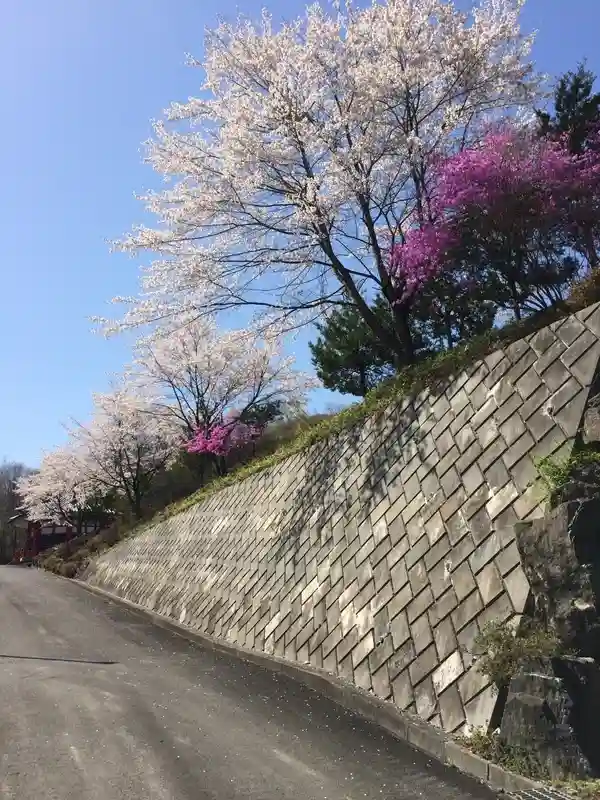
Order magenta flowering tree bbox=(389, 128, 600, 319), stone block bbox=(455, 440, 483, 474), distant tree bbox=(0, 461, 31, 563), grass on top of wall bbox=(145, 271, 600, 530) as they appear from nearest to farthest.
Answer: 1. stone block bbox=(455, 440, 483, 474)
2. grass on top of wall bbox=(145, 271, 600, 530)
3. magenta flowering tree bbox=(389, 128, 600, 319)
4. distant tree bbox=(0, 461, 31, 563)

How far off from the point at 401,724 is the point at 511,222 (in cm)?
770

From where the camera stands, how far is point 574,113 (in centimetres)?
1348

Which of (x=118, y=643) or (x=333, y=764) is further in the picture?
(x=118, y=643)

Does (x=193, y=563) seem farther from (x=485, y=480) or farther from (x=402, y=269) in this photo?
(x=485, y=480)

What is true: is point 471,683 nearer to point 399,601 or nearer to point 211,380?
point 399,601

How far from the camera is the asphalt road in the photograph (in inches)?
162

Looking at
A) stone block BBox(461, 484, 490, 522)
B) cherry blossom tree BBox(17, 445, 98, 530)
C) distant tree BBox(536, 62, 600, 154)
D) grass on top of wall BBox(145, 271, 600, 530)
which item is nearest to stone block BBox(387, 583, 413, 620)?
stone block BBox(461, 484, 490, 522)

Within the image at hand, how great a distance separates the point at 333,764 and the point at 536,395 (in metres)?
3.84

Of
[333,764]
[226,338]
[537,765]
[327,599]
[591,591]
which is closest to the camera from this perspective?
[537,765]

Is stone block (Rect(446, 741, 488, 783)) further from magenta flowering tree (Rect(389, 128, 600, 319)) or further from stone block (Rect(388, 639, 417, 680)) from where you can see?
magenta flowering tree (Rect(389, 128, 600, 319))

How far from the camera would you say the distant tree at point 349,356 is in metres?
17.8

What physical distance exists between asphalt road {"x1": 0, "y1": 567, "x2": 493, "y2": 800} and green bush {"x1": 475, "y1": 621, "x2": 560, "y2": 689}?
76 centimetres

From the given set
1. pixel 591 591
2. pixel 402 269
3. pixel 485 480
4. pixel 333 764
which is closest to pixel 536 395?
Answer: pixel 485 480

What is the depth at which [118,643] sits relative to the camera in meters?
10.1
